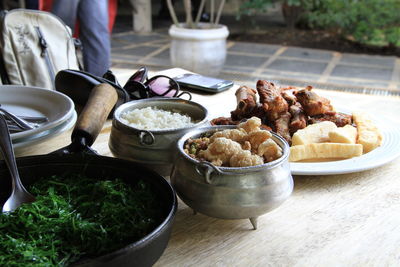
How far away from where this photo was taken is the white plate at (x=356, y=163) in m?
1.04

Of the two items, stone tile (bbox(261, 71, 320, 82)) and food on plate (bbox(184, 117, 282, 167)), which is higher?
food on plate (bbox(184, 117, 282, 167))

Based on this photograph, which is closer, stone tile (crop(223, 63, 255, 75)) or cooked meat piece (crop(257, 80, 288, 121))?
cooked meat piece (crop(257, 80, 288, 121))

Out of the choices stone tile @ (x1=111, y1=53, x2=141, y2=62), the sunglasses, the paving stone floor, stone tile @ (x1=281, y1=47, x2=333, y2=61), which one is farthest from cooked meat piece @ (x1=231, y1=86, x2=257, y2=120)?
stone tile @ (x1=281, y1=47, x2=333, y2=61)

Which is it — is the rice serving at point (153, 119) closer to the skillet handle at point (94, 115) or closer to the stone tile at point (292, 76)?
the skillet handle at point (94, 115)

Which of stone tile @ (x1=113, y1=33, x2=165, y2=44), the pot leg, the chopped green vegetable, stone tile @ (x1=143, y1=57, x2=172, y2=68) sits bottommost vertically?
stone tile @ (x1=113, y1=33, x2=165, y2=44)

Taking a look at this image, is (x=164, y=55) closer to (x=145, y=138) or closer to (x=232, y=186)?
(x=145, y=138)

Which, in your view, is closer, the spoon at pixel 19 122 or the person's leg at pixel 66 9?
the spoon at pixel 19 122

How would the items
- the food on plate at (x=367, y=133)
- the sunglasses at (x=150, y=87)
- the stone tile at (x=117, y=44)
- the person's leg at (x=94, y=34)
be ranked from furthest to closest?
the stone tile at (x=117, y=44), the person's leg at (x=94, y=34), the sunglasses at (x=150, y=87), the food on plate at (x=367, y=133)

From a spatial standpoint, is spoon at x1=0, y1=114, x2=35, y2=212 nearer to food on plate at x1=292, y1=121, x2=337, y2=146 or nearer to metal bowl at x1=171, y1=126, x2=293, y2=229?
metal bowl at x1=171, y1=126, x2=293, y2=229

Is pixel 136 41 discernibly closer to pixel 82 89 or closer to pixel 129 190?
pixel 82 89

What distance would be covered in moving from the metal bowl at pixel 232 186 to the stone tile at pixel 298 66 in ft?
11.8

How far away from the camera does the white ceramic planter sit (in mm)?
4119

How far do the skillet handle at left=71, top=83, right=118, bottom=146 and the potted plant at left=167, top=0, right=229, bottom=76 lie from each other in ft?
10.2

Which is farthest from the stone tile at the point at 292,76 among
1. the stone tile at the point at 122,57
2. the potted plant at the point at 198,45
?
the stone tile at the point at 122,57
